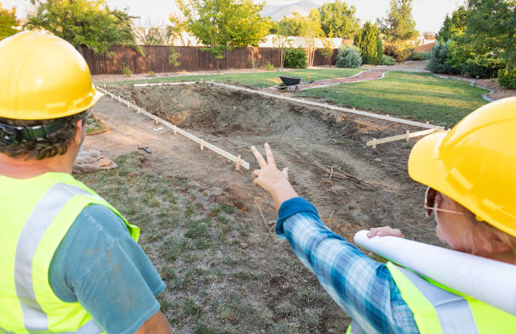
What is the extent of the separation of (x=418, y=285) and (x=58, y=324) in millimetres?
1340

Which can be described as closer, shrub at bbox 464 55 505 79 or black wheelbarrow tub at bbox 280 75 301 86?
black wheelbarrow tub at bbox 280 75 301 86

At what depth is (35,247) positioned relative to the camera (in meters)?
1.08

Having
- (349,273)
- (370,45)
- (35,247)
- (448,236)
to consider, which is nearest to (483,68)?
(370,45)

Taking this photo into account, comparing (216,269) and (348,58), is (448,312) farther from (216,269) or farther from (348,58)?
(348,58)

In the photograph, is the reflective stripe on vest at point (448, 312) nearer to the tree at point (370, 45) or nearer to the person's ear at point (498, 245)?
the person's ear at point (498, 245)

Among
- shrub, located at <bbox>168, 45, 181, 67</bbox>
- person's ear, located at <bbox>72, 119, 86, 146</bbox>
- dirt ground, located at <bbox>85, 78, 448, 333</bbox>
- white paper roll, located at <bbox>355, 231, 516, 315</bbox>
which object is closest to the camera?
white paper roll, located at <bbox>355, 231, 516, 315</bbox>

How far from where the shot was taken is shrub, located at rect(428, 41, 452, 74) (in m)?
33.8

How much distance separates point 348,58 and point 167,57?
79.2 feet

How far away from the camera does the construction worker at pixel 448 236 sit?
3.16ft

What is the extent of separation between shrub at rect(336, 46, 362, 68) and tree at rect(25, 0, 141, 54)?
27756 millimetres

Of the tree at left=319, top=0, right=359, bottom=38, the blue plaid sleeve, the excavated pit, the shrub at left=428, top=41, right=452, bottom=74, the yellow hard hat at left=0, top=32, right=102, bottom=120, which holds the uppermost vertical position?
the tree at left=319, top=0, right=359, bottom=38

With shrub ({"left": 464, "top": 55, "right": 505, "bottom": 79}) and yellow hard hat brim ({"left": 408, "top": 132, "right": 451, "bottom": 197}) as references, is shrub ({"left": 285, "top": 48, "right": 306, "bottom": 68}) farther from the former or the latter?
yellow hard hat brim ({"left": 408, "top": 132, "right": 451, "bottom": 197})

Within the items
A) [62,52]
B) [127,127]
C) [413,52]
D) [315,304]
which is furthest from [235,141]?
[413,52]

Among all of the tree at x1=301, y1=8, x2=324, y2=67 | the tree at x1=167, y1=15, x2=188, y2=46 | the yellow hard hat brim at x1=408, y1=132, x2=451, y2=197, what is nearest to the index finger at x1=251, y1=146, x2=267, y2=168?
the yellow hard hat brim at x1=408, y1=132, x2=451, y2=197
